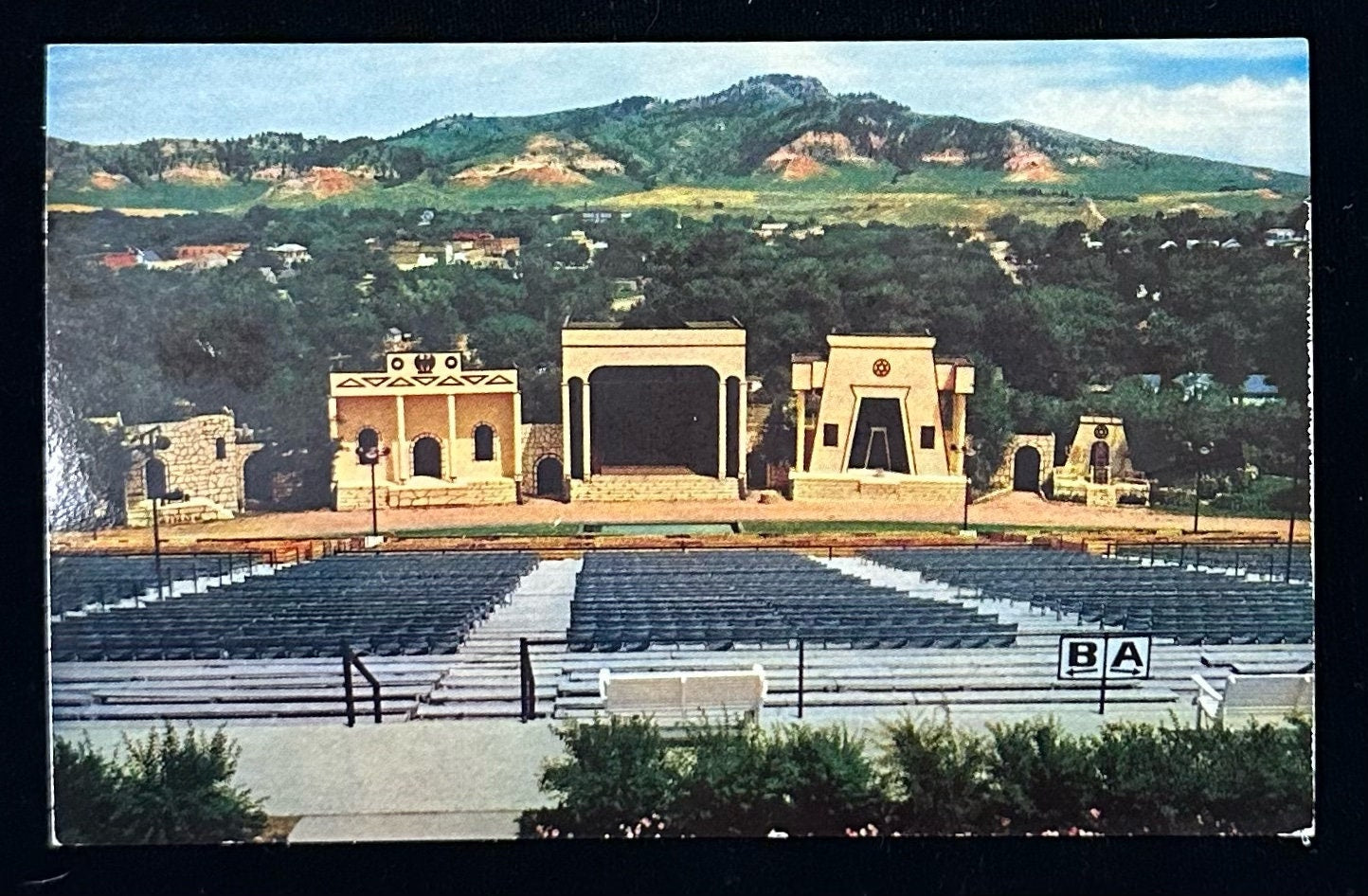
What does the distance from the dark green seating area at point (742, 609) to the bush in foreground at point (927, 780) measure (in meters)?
0.39

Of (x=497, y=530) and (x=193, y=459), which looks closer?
(x=193, y=459)

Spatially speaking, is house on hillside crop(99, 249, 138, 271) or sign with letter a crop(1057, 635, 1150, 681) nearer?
house on hillside crop(99, 249, 138, 271)

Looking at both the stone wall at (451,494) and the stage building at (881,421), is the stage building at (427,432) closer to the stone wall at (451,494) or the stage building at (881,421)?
the stone wall at (451,494)

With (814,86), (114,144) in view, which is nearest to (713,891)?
(814,86)

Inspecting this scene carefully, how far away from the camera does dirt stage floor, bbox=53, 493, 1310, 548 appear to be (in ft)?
17.0

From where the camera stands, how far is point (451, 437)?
527cm

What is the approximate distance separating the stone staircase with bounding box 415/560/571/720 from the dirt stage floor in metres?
0.32

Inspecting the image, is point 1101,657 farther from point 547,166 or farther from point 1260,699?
point 547,166

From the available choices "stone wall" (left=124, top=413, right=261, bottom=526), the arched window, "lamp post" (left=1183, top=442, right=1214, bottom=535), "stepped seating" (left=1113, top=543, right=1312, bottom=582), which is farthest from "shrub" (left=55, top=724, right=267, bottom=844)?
"lamp post" (left=1183, top=442, right=1214, bottom=535)

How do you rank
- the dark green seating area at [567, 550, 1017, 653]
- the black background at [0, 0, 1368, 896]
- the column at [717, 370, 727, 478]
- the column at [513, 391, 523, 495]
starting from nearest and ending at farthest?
the black background at [0, 0, 1368, 896]
the dark green seating area at [567, 550, 1017, 653]
the column at [513, 391, 523, 495]
the column at [717, 370, 727, 478]

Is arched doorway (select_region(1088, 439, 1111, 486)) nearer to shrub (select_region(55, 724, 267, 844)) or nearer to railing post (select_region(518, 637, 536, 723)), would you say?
railing post (select_region(518, 637, 536, 723))

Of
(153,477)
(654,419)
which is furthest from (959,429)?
(153,477)

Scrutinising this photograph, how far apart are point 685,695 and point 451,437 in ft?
5.33

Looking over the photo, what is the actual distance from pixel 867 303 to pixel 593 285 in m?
1.28
